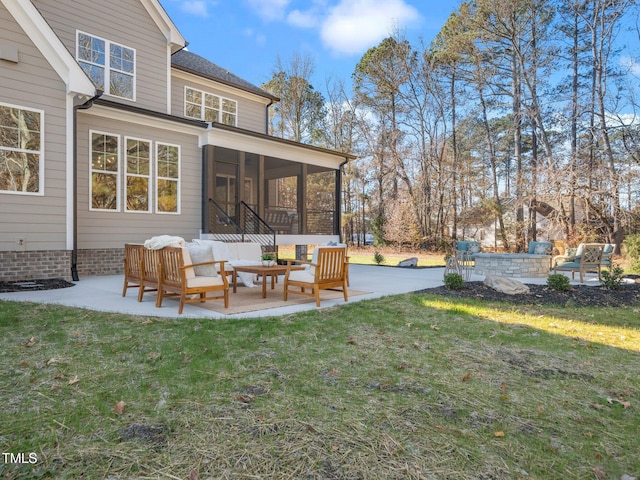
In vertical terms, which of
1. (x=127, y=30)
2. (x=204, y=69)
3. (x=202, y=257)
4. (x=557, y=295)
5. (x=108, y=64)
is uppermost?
(x=204, y=69)

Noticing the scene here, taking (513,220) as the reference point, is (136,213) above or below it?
below

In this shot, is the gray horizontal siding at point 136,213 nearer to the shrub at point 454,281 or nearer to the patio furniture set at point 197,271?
the patio furniture set at point 197,271

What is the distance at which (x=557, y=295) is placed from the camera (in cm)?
763

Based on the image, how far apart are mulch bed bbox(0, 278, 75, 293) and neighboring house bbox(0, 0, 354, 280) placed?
206mm

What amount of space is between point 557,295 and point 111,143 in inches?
413

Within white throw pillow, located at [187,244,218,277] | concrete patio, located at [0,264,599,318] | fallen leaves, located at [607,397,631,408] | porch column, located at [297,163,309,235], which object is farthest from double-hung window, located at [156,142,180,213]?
fallen leaves, located at [607,397,631,408]

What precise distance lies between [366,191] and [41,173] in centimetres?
2251

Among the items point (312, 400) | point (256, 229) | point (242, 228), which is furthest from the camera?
point (242, 228)

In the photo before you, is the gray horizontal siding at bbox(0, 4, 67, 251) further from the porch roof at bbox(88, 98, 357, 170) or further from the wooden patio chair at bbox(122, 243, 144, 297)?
the wooden patio chair at bbox(122, 243, 144, 297)

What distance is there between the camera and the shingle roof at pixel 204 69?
44.5 feet

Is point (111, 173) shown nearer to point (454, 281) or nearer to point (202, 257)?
point (202, 257)

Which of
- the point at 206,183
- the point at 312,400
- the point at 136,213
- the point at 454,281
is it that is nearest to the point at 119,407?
the point at 312,400

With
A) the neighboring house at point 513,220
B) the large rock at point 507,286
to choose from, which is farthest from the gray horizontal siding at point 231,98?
the neighboring house at point 513,220

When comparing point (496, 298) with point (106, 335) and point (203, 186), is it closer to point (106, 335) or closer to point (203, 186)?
point (106, 335)
